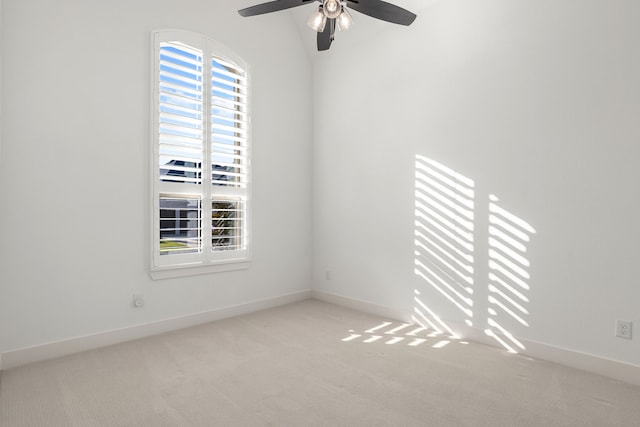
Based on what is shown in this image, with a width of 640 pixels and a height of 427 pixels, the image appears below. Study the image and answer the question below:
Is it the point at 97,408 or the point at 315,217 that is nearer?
the point at 97,408

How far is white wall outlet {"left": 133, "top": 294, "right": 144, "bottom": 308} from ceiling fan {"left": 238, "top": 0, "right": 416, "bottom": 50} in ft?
7.91

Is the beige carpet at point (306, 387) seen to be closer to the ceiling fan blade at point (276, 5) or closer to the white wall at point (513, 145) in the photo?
the white wall at point (513, 145)

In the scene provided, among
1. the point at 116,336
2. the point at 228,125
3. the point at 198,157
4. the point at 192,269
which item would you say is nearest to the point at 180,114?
the point at 198,157

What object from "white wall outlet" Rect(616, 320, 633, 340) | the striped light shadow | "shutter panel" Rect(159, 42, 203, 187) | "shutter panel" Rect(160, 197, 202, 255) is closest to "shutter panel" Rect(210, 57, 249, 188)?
"shutter panel" Rect(159, 42, 203, 187)

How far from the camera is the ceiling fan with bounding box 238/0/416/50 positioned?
214cm

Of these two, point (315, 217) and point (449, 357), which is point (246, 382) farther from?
point (315, 217)

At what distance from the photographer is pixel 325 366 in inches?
103

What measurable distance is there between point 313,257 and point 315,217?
50 cm

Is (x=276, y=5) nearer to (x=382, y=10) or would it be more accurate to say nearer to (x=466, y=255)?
(x=382, y=10)

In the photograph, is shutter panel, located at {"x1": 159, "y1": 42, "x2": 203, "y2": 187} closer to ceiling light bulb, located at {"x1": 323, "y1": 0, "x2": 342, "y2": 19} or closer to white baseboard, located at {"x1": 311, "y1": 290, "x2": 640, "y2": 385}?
ceiling light bulb, located at {"x1": 323, "y1": 0, "x2": 342, "y2": 19}

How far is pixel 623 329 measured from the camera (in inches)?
94.6

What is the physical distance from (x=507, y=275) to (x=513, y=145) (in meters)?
1.02

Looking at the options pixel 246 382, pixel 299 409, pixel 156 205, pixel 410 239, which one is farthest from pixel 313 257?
pixel 299 409

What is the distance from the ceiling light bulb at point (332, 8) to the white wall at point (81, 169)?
184 centimetres
